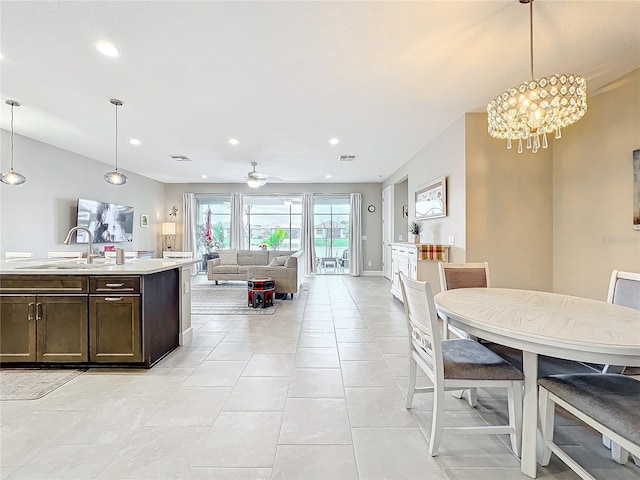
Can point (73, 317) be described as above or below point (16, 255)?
below

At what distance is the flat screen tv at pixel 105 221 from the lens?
230 inches

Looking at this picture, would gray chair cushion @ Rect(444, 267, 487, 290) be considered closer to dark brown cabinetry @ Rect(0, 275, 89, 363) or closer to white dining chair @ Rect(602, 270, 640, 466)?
white dining chair @ Rect(602, 270, 640, 466)

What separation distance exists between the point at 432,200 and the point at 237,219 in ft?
19.8

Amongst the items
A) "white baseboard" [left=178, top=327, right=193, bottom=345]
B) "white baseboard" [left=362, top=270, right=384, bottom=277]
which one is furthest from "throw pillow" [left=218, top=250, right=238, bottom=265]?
"white baseboard" [left=178, top=327, right=193, bottom=345]

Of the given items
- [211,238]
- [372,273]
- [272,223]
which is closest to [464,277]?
[372,273]

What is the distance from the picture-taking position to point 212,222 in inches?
370

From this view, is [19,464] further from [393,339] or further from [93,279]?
[393,339]

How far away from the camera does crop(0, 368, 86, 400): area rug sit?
7.59ft

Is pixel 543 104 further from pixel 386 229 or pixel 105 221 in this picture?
pixel 105 221

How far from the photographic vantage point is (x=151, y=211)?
851 centimetres

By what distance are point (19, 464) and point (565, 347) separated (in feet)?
9.18

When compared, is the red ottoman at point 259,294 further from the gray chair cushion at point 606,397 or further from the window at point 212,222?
the window at point 212,222

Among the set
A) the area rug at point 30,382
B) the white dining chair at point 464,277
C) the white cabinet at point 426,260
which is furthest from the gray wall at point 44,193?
the white dining chair at point 464,277

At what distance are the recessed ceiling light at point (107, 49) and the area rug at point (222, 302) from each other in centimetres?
345
